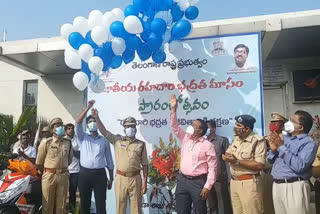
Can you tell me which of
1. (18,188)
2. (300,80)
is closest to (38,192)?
(18,188)

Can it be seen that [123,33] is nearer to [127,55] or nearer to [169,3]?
[127,55]

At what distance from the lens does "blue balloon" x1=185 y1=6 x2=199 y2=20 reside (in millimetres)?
4695

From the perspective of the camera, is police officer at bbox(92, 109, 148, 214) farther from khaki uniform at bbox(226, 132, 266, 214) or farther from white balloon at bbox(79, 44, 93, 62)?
khaki uniform at bbox(226, 132, 266, 214)

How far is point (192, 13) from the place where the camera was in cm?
471

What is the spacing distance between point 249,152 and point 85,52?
2.36m

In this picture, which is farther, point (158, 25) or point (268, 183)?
point (268, 183)

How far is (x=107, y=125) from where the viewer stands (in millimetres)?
5480

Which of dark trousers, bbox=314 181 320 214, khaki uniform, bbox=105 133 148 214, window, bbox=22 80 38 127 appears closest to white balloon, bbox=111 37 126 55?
khaki uniform, bbox=105 133 148 214

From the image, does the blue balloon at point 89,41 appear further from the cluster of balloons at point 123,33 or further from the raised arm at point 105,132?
the raised arm at point 105,132

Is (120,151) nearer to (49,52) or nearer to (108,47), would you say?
(108,47)

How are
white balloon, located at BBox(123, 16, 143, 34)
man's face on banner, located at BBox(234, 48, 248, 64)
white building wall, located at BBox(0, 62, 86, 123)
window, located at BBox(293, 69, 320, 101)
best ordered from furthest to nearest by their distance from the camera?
white building wall, located at BBox(0, 62, 86, 123) → window, located at BBox(293, 69, 320, 101) → man's face on banner, located at BBox(234, 48, 248, 64) → white balloon, located at BBox(123, 16, 143, 34)

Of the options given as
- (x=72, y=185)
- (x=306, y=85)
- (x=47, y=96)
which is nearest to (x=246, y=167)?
(x=72, y=185)

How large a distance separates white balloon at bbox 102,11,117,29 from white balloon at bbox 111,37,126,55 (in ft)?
0.77

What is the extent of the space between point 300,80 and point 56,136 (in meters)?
5.22
